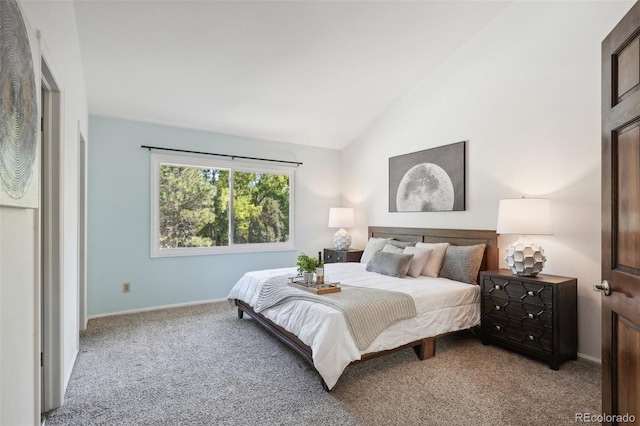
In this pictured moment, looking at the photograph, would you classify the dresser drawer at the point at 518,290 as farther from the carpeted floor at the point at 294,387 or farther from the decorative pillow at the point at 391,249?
the decorative pillow at the point at 391,249

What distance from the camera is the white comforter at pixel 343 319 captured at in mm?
2334

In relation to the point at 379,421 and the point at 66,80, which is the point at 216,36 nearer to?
the point at 66,80

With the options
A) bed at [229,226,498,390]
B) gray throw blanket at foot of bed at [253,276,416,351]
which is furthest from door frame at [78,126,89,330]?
gray throw blanket at foot of bed at [253,276,416,351]

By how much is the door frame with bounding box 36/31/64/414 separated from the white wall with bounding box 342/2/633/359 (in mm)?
3687

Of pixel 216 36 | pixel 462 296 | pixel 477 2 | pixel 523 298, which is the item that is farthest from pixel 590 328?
pixel 216 36

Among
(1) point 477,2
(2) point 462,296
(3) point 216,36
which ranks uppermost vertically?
(1) point 477,2

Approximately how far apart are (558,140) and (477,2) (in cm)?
152

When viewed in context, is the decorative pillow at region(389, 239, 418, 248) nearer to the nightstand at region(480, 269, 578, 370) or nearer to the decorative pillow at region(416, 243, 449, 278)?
the decorative pillow at region(416, 243, 449, 278)

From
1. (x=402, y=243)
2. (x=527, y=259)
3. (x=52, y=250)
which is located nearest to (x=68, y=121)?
(x=52, y=250)

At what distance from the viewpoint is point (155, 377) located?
101 inches

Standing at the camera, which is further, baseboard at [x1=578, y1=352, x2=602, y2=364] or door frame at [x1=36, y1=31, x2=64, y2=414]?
baseboard at [x1=578, y1=352, x2=602, y2=364]

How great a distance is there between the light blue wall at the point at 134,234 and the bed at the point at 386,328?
98cm

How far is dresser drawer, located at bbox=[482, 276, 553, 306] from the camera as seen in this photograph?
2.79 meters

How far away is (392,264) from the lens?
3664 mm
